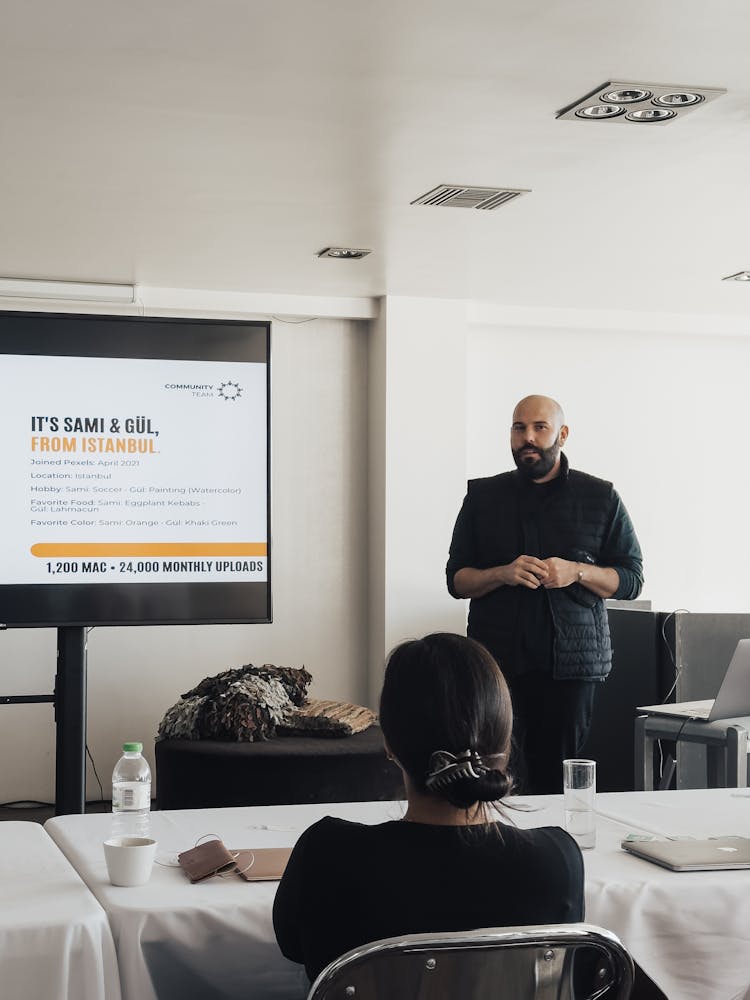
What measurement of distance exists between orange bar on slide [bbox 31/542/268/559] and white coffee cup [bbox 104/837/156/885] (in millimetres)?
1997

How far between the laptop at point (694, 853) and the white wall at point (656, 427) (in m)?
4.90

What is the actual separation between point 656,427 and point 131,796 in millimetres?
5762

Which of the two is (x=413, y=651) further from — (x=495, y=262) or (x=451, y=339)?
(x=451, y=339)

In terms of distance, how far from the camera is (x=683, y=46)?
10.5 feet

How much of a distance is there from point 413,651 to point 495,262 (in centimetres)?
447

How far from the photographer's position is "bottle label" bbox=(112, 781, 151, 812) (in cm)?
214

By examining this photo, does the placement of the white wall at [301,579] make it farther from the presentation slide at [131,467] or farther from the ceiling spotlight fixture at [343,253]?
the presentation slide at [131,467]

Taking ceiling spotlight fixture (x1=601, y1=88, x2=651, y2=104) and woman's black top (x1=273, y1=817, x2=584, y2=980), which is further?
ceiling spotlight fixture (x1=601, y1=88, x2=651, y2=104)

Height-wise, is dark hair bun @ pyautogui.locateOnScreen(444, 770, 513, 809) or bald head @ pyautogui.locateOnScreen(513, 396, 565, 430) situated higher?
bald head @ pyautogui.locateOnScreen(513, 396, 565, 430)

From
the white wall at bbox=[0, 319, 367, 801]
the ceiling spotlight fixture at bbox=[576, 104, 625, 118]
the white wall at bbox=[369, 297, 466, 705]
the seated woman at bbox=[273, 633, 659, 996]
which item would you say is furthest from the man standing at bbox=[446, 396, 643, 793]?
the white wall at bbox=[0, 319, 367, 801]

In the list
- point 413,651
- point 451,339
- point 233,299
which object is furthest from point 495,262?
point 413,651

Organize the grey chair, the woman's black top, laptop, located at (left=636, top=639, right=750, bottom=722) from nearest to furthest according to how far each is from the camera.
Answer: the grey chair
the woman's black top
laptop, located at (left=636, top=639, right=750, bottom=722)

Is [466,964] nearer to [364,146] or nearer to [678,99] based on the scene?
[678,99]

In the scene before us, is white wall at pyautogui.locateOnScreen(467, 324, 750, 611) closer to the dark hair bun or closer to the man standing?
the man standing
